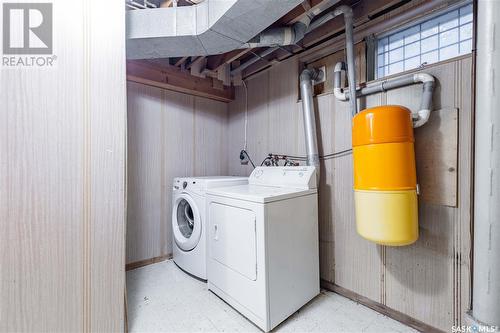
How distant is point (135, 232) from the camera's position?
8.11ft

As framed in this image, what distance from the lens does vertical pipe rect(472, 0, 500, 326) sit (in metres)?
0.99

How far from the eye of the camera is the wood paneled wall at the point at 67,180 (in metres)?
1.20

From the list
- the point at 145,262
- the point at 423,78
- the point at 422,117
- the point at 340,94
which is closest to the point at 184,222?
the point at 145,262

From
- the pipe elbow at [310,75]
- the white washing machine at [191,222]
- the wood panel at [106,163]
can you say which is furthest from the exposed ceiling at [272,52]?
the white washing machine at [191,222]

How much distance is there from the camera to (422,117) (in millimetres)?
1380

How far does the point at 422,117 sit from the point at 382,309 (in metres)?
1.39

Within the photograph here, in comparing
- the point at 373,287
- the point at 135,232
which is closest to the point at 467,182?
the point at 373,287

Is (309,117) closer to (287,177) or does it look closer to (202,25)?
(287,177)

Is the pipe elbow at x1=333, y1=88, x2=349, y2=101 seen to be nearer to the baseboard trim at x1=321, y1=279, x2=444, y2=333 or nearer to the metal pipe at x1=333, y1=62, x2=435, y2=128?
the metal pipe at x1=333, y1=62, x2=435, y2=128

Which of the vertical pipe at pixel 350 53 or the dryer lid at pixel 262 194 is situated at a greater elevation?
the vertical pipe at pixel 350 53

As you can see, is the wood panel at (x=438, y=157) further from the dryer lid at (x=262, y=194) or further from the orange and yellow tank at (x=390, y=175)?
the dryer lid at (x=262, y=194)

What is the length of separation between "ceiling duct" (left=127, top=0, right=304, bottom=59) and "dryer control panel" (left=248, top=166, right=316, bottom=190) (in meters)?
1.09

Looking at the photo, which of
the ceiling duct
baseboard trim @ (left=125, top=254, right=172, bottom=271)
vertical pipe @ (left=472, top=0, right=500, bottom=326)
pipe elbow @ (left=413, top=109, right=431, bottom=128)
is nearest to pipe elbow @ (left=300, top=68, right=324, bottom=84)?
the ceiling duct

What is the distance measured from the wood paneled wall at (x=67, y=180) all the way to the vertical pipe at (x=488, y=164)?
195 cm
